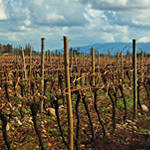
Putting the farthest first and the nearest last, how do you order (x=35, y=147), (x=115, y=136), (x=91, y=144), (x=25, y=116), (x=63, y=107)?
(x=63, y=107) < (x=25, y=116) < (x=115, y=136) < (x=91, y=144) < (x=35, y=147)

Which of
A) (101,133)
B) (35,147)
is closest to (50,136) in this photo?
(35,147)

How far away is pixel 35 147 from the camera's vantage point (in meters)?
4.73

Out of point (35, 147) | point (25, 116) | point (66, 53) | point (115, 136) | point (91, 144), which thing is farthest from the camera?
point (25, 116)

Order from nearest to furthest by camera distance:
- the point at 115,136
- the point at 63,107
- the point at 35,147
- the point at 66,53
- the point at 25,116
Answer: the point at 66,53 < the point at 35,147 < the point at 115,136 < the point at 25,116 < the point at 63,107

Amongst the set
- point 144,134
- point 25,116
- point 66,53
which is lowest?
point 144,134

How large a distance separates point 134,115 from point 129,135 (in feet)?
5.01

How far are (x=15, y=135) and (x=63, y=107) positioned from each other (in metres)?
2.83

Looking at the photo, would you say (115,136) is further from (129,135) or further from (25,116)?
(25,116)

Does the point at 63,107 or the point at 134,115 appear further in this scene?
the point at 63,107

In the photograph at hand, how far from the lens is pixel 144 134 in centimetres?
588

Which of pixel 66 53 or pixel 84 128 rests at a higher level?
pixel 66 53

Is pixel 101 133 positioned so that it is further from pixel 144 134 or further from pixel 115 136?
pixel 144 134

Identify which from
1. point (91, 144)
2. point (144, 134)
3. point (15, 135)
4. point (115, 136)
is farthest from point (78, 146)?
point (144, 134)

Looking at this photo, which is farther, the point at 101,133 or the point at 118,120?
the point at 118,120
